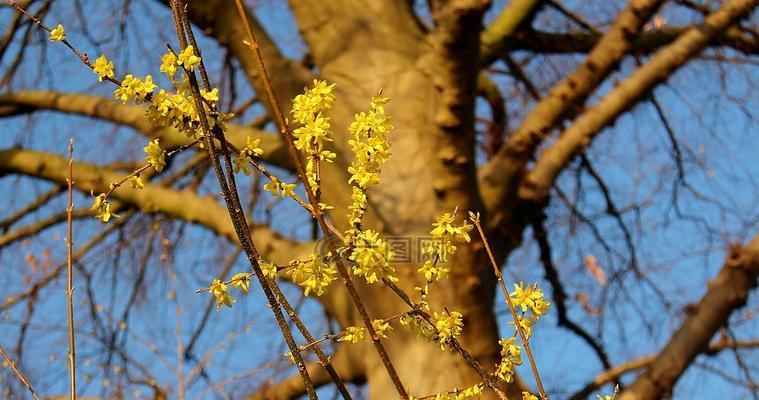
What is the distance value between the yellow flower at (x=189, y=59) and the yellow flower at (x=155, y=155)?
13 cm

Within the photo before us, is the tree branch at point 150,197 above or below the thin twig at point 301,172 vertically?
above

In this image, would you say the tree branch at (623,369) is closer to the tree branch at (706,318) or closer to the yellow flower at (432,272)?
the tree branch at (706,318)

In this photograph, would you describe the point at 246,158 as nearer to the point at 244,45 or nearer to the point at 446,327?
the point at 446,327

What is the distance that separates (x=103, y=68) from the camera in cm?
120

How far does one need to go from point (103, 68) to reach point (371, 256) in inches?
17.0

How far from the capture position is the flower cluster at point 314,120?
1188 mm

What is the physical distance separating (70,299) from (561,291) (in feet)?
13.0

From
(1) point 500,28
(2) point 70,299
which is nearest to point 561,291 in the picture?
(1) point 500,28

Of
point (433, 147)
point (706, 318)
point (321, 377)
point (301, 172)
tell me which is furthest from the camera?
point (321, 377)

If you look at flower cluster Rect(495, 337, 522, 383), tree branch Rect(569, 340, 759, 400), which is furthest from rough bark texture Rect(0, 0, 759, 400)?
flower cluster Rect(495, 337, 522, 383)

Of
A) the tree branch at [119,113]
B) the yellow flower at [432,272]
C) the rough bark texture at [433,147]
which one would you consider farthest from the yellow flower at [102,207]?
the tree branch at [119,113]

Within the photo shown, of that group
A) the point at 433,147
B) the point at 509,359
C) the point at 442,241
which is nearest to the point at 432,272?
the point at 442,241

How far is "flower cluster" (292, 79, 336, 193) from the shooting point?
1188mm

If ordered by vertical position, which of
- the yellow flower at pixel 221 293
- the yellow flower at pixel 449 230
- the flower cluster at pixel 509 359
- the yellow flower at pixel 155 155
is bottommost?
the flower cluster at pixel 509 359
